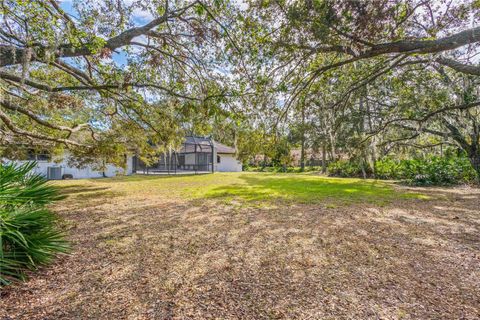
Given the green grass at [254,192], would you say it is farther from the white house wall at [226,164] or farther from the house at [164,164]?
the white house wall at [226,164]

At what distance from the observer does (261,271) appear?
2793mm

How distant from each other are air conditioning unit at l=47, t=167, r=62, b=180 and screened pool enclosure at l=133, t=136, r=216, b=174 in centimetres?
568

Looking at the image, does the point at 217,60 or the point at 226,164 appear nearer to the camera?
the point at 217,60

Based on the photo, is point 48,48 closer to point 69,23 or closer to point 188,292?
point 69,23

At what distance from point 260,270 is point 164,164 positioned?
69.6 feet

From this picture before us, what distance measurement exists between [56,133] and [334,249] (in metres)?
10.6

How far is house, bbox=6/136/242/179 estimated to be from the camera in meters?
13.4

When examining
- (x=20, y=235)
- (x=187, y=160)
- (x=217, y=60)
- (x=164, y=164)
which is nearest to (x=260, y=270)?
(x=20, y=235)

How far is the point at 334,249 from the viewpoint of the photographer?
3.47 m

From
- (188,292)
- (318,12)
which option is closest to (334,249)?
(188,292)

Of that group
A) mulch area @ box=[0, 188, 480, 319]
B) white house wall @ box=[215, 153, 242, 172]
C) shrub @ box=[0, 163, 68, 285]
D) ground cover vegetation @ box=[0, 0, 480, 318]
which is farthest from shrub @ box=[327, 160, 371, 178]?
shrub @ box=[0, 163, 68, 285]

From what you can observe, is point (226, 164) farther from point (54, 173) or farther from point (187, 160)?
point (54, 173)

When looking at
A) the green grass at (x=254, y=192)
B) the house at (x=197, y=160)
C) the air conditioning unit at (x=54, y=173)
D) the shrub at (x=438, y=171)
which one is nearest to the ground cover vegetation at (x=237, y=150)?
the green grass at (x=254, y=192)

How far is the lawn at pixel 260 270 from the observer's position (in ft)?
6.80
